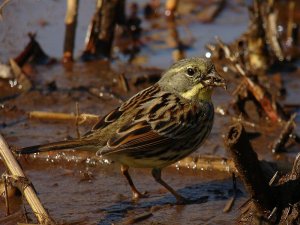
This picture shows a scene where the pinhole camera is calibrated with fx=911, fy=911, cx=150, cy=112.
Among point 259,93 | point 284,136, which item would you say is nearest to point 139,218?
point 284,136

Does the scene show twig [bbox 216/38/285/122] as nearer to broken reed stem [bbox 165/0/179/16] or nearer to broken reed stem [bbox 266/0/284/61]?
broken reed stem [bbox 266/0/284/61]

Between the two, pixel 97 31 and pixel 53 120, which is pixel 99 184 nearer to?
pixel 53 120

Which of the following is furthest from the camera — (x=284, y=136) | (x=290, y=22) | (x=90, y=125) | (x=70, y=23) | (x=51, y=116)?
(x=290, y=22)

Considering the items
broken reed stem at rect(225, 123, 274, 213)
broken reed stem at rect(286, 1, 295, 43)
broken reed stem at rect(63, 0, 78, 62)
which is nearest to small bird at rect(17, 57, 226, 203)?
broken reed stem at rect(225, 123, 274, 213)

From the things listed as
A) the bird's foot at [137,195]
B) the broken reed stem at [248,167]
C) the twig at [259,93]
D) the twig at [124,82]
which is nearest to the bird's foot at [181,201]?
the bird's foot at [137,195]

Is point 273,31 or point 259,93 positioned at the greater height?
point 273,31

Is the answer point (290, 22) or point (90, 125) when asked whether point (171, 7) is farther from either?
point (90, 125)

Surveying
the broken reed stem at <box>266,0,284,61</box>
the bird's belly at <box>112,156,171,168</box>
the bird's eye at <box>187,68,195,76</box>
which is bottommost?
the bird's belly at <box>112,156,171,168</box>
